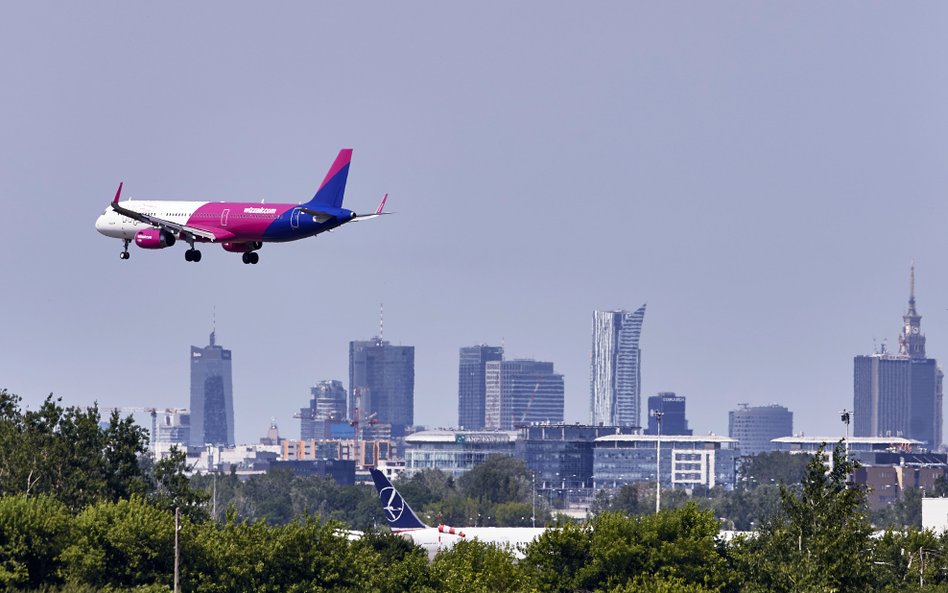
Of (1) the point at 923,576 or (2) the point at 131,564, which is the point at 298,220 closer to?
(2) the point at 131,564

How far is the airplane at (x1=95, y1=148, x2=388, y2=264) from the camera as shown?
138 meters

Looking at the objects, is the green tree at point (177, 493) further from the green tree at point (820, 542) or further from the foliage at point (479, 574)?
the green tree at point (820, 542)

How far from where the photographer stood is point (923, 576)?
481 ft

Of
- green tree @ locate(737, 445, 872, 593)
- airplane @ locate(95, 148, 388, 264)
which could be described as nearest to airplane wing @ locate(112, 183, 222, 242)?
airplane @ locate(95, 148, 388, 264)

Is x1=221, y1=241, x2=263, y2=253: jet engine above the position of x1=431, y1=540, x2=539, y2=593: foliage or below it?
above

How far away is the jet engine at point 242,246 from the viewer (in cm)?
14175

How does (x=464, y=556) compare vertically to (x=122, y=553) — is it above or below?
below

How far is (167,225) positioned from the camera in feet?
468

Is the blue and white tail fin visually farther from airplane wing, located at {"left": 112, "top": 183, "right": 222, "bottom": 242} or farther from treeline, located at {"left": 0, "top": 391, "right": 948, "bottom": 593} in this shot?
treeline, located at {"left": 0, "top": 391, "right": 948, "bottom": 593}

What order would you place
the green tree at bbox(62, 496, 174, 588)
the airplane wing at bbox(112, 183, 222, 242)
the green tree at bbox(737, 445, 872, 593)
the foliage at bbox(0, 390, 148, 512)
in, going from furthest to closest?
the foliage at bbox(0, 390, 148, 512) < the airplane wing at bbox(112, 183, 222, 242) < the green tree at bbox(62, 496, 174, 588) < the green tree at bbox(737, 445, 872, 593)

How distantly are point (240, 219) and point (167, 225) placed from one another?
6139 millimetres

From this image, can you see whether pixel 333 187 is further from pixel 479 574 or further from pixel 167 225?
pixel 479 574

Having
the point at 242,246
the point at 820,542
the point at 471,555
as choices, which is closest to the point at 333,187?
the point at 242,246

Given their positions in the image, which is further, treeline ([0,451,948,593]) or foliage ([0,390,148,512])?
foliage ([0,390,148,512])
